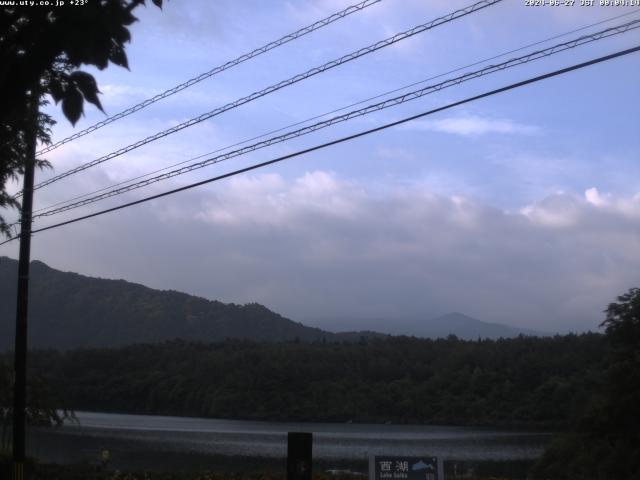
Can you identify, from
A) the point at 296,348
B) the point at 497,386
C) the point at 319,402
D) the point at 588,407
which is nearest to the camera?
the point at 588,407

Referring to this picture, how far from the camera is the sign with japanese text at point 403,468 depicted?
11891 mm

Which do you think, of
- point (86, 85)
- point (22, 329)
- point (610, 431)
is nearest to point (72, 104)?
point (86, 85)

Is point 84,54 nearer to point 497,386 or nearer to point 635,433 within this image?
point 635,433

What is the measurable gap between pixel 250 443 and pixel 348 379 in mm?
12820

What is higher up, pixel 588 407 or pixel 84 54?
pixel 84 54

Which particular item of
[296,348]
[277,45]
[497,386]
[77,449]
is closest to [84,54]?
[277,45]

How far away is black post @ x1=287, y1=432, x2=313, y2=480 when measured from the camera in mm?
12484

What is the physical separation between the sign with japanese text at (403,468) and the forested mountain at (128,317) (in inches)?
2645

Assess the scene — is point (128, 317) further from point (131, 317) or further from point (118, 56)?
point (118, 56)

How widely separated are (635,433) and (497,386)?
13716 mm

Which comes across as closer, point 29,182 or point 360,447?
point 29,182

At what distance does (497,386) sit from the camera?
122ft

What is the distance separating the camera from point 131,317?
288 feet

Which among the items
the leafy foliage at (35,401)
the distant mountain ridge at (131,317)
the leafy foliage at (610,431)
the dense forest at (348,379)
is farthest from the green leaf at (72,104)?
the distant mountain ridge at (131,317)
